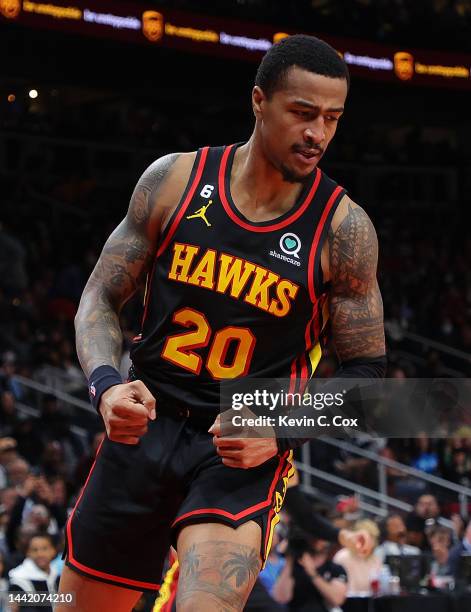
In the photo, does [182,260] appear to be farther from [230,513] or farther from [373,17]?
[373,17]

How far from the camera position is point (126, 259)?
3855 millimetres

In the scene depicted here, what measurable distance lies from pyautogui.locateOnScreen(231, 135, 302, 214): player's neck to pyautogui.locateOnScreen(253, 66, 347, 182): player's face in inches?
5.3

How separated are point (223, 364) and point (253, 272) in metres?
0.30

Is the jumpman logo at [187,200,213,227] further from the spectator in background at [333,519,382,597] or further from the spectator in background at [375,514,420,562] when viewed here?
the spectator in background at [375,514,420,562]

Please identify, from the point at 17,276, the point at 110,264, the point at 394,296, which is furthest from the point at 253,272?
the point at 394,296

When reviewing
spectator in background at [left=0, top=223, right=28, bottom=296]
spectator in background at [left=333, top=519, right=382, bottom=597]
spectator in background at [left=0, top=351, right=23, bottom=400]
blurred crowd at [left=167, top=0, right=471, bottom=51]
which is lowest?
spectator in background at [left=333, top=519, right=382, bottom=597]

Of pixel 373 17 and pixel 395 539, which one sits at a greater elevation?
pixel 373 17

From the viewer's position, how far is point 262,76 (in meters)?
3.67

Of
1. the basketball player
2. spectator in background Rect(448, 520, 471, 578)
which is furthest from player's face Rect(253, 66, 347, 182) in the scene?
spectator in background Rect(448, 520, 471, 578)

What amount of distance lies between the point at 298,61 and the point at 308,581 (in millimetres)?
4483

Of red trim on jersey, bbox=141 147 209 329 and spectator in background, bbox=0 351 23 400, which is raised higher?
spectator in background, bbox=0 351 23 400

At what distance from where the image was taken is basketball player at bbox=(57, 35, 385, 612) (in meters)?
3.56

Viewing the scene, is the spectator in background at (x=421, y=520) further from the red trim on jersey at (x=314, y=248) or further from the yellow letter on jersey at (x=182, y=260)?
the yellow letter on jersey at (x=182, y=260)

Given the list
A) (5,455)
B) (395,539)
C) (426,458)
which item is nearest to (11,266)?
(5,455)
